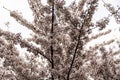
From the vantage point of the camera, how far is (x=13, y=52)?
8758 mm

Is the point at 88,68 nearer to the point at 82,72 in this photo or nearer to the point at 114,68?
the point at 82,72

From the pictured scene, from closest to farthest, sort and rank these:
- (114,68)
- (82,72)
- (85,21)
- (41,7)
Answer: (85,21), (82,72), (41,7), (114,68)

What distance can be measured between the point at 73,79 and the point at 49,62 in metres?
0.85

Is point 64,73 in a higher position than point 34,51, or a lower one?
lower

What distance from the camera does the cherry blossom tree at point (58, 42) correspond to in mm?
7820

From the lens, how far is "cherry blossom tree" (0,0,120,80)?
7820 mm

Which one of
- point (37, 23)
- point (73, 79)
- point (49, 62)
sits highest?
point (37, 23)

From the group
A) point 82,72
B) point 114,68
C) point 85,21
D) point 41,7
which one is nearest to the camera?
point 85,21

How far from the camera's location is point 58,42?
826 centimetres

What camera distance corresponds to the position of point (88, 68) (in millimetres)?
8719

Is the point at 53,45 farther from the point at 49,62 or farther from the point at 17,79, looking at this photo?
the point at 17,79

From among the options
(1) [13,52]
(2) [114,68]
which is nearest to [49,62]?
(1) [13,52]

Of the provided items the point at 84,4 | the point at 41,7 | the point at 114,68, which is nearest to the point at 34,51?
the point at 41,7

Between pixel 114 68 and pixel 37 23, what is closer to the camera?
pixel 37 23
